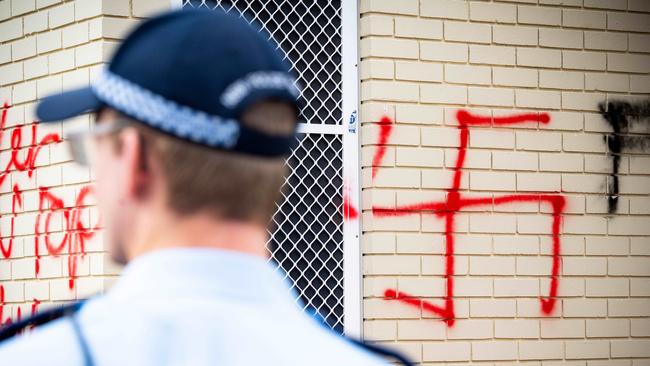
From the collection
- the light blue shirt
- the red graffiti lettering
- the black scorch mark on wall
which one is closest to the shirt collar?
the light blue shirt

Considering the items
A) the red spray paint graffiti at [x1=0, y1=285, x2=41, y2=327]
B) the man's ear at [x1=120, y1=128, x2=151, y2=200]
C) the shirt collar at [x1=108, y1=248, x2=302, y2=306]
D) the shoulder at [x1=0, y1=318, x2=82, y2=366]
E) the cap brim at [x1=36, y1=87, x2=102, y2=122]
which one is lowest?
the red spray paint graffiti at [x1=0, y1=285, x2=41, y2=327]

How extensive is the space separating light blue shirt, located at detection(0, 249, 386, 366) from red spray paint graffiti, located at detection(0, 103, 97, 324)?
4.58m

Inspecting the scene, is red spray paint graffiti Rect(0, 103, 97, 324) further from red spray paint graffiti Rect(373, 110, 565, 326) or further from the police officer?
the police officer

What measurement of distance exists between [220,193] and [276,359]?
0.64ft

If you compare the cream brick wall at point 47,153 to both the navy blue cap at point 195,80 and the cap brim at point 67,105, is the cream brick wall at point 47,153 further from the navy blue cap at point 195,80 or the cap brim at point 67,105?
the navy blue cap at point 195,80

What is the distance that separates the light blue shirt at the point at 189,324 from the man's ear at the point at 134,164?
8 cm

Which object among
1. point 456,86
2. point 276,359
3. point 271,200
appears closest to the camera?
point 276,359

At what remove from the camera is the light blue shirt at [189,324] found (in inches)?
46.6

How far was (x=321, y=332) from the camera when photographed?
1315 mm

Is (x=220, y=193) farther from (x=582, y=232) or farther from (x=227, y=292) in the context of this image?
(x=582, y=232)

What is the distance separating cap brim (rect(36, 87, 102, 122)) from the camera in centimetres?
140

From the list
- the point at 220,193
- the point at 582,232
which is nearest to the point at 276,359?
the point at 220,193

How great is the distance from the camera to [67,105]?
1.44 m

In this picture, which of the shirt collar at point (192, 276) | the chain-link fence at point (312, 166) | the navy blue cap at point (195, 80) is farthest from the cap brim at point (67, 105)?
the chain-link fence at point (312, 166)
